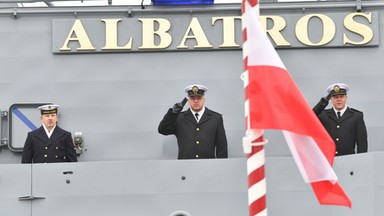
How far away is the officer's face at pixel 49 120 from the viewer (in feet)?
26.8

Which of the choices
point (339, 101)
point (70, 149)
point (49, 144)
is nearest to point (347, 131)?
point (339, 101)

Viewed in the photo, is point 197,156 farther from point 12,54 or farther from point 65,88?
point 12,54

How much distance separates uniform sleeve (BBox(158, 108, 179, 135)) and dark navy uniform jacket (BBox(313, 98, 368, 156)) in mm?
1156

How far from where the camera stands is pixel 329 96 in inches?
319

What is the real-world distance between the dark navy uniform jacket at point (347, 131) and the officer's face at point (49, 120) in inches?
84.4

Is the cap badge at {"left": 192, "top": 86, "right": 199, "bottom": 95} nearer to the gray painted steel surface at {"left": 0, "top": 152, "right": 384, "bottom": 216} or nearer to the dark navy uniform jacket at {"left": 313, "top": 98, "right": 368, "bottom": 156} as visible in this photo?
the gray painted steel surface at {"left": 0, "top": 152, "right": 384, "bottom": 216}

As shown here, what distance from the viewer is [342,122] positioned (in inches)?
318

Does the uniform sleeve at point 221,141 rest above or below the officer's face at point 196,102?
below

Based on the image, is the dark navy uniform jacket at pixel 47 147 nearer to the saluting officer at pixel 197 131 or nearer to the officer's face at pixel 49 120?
the officer's face at pixel 49 120

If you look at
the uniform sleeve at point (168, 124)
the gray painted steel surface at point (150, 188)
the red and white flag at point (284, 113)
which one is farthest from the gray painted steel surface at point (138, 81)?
the red and white flag at point (284, 113)

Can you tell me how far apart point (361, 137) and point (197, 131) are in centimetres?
132

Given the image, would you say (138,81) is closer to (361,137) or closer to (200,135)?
(200,135)

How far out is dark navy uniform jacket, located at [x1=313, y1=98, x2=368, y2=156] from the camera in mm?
8016

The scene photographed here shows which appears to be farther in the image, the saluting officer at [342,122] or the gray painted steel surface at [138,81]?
the gray painted steel surface at [138,81]
